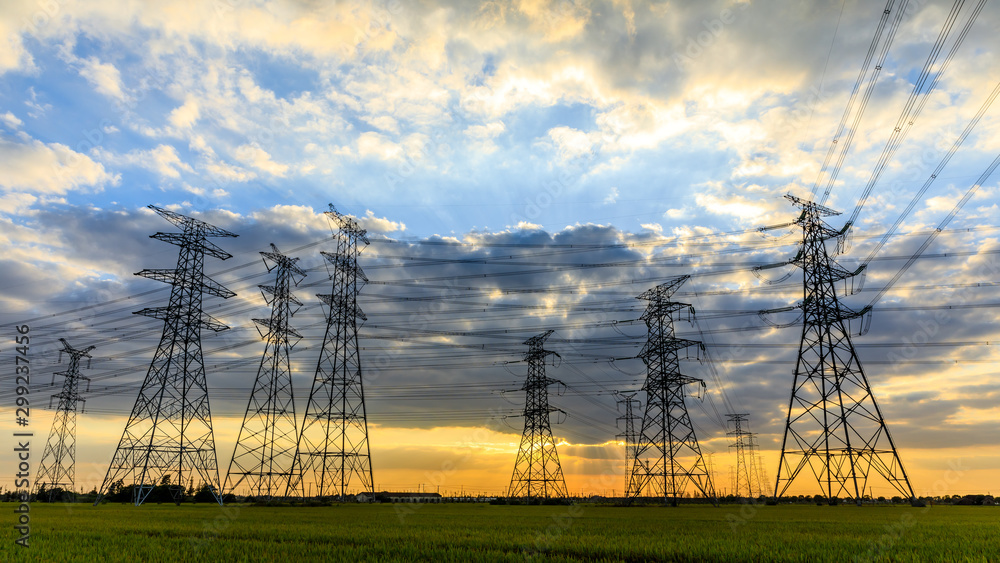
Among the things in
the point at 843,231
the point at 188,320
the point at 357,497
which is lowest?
the point at 357,497

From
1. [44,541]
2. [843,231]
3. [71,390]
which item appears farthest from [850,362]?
[71,390]

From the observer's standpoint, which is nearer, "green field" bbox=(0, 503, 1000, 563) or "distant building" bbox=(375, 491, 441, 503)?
"green field" bbox=(0, 503, 1000, 563)

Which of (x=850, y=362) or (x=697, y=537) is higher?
(x=850, y=362)

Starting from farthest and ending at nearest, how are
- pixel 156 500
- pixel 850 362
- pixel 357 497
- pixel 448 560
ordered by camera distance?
pixel 357 497, pixel 156 500, pixel 850 362, pixel 448 560

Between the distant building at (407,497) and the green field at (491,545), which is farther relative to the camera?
the distant building at (407,497)

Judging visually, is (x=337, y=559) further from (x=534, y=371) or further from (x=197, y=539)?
(x=534, y=371)

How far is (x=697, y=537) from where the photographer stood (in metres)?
19.8

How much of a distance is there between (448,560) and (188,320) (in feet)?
136

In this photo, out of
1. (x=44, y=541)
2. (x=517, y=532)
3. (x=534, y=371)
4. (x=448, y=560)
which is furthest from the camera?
(x=534, y=371)

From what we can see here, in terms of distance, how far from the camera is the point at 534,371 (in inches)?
2559

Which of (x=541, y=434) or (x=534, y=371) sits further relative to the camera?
(x=534, y=371)

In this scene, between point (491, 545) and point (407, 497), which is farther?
point (407, 497)

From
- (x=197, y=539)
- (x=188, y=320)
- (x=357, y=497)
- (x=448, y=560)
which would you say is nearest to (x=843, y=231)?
(x=448, y=560)

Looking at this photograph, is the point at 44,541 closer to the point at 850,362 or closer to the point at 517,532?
the point at 517,532
